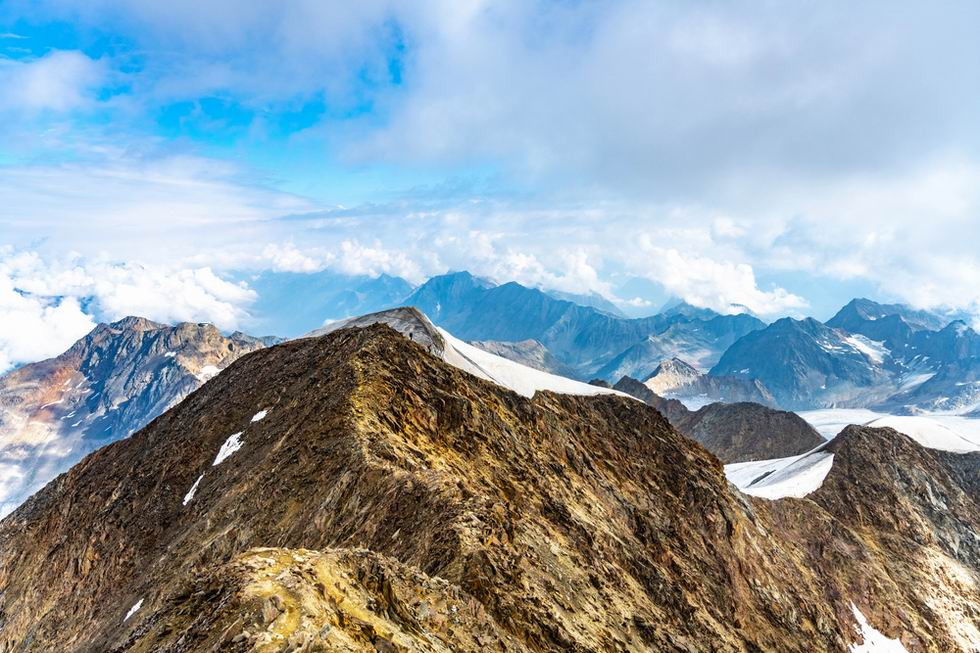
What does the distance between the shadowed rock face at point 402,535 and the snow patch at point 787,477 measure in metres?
19.6

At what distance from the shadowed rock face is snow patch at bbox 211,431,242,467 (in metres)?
0.43

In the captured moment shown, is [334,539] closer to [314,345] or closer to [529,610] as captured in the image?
[529,610]

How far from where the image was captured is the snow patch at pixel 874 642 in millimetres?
72375

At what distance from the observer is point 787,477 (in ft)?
374

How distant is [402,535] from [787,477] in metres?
104

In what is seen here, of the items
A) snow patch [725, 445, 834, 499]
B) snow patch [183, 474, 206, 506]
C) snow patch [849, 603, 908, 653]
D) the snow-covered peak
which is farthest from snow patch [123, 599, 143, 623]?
snow patch [725, 445, 834, 499]

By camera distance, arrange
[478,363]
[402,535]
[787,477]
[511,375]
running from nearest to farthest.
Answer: [402,535]
[511,375]
[478,363]
[787,477]

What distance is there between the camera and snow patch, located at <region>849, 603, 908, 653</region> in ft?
237

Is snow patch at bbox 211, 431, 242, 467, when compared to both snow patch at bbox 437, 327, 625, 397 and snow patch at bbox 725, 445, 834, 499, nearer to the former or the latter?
snow patch at bbox 437, 327, 625, 397

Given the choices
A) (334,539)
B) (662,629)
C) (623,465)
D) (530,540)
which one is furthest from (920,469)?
(334,539)

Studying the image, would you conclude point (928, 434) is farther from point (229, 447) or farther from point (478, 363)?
point (229, 447)

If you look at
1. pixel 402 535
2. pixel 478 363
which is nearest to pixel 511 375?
pixel 478 363

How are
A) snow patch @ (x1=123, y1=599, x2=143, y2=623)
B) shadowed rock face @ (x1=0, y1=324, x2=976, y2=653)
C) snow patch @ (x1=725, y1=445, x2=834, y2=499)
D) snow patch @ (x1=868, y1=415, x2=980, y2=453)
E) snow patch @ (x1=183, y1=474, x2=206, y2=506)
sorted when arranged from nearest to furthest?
shadowed rock face @ (x1=0, y1=324, x2=976, y2=653) < snow patch @ (x1=123, y1=599, x2=143, y2=623) < snow patch @ (x1=183, y1=474, x2=206, y2=506) < snow patch @ (x1=725, y1=445, x2=834, y2=499) < snow patch @ (x1=868, y1=415, x2=980, y2=453)

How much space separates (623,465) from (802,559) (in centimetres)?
3421
